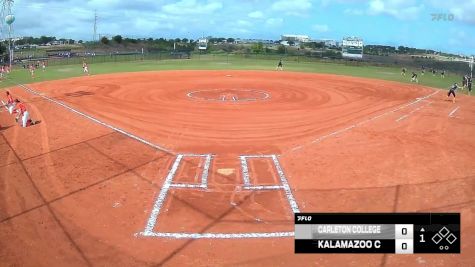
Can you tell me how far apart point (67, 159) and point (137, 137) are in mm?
4308

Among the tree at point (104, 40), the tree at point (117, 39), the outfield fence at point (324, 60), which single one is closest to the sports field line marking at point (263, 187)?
the outfield fence at point (324, 60)

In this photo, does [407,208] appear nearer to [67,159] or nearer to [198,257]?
[198,257]

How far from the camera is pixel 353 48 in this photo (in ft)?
260

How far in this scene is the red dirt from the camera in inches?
425

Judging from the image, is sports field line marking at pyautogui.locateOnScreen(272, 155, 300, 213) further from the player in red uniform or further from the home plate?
the player in red uniform

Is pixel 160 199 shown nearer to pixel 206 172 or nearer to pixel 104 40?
pixel 206 172

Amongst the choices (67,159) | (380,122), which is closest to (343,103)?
(380,122)

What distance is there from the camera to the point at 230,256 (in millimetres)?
10570

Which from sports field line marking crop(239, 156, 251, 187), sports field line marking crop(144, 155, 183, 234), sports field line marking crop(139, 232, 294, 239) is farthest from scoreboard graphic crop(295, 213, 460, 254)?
sports field line marking crop(239, 156, 251, 187)

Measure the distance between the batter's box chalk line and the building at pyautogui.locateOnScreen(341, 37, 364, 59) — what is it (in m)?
66.0

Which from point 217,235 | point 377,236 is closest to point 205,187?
point 217,235

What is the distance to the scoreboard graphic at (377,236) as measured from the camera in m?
10.1

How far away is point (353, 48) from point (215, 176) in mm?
70071

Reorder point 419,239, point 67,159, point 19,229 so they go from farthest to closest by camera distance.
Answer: point 67,159, point 19,229, point 419,239
